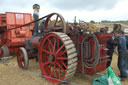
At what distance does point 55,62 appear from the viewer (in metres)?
3.43

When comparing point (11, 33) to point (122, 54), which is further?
point (11, 33)

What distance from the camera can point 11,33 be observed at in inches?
284

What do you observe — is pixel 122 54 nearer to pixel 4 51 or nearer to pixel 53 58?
pixel 53 58

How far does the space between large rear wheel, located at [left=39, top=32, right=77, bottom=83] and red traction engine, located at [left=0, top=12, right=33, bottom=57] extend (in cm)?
394

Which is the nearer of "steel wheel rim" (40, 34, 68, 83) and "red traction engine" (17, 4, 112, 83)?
"red traction engine" (17, 4, 112, 83)

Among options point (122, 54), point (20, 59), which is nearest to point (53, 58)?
point (122, 54)

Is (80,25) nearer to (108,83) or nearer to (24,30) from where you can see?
(108,83)

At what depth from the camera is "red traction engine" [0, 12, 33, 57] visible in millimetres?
7178

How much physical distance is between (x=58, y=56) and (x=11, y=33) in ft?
15.7

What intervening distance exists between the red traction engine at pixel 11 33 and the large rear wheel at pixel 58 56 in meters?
3.94

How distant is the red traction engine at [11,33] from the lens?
7178 millimetres

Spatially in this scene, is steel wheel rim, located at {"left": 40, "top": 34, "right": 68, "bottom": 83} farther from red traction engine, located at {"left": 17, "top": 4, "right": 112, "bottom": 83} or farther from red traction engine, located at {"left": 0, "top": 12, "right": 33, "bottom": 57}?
red traction engine, located at {"left": 0, "top": 12, "right": 33, "bottom": 57}

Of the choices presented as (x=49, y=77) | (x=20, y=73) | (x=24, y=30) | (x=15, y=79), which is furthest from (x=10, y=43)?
(x=49, y=77)

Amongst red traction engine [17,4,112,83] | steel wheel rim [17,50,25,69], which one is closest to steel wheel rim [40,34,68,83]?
red traction engine [17,4,112,83]
